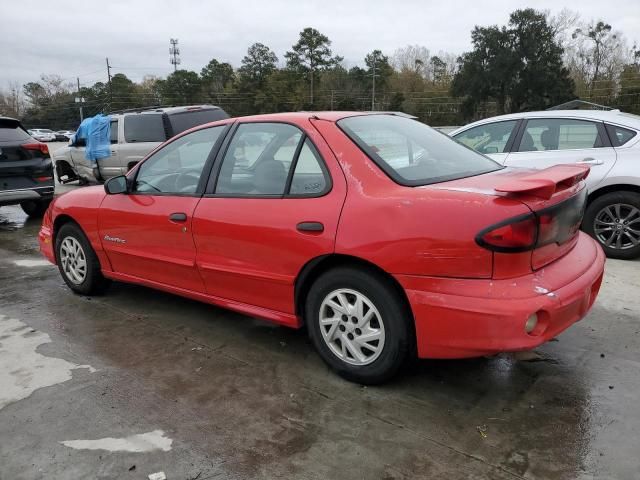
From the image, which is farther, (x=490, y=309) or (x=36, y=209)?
(x=36, y=209)

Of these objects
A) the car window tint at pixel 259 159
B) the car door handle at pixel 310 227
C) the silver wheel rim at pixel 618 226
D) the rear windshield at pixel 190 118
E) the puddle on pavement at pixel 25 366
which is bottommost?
the puddle on pavement at pixel 25 366

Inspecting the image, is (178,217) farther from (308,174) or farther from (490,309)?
(490,309)

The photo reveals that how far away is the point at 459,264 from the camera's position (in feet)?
8.26

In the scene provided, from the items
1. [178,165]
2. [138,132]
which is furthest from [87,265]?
[138,132]

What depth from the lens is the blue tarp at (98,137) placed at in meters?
10.9

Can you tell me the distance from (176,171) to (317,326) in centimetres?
171

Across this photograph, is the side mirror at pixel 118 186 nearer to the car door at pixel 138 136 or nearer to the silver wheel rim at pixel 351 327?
the silver wheel rim at pixel 351 327

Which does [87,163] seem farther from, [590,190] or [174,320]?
[590,190]

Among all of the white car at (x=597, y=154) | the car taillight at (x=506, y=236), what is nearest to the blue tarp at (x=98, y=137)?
the white car at (x=597, y=154)

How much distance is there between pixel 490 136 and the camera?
6.32 meters

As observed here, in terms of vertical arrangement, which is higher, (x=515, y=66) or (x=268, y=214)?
(x=515, y=66)

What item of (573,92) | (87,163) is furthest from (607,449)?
(573,92)

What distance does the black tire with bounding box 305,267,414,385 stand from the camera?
2744mm

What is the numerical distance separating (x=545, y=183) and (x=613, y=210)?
3.42 metres
